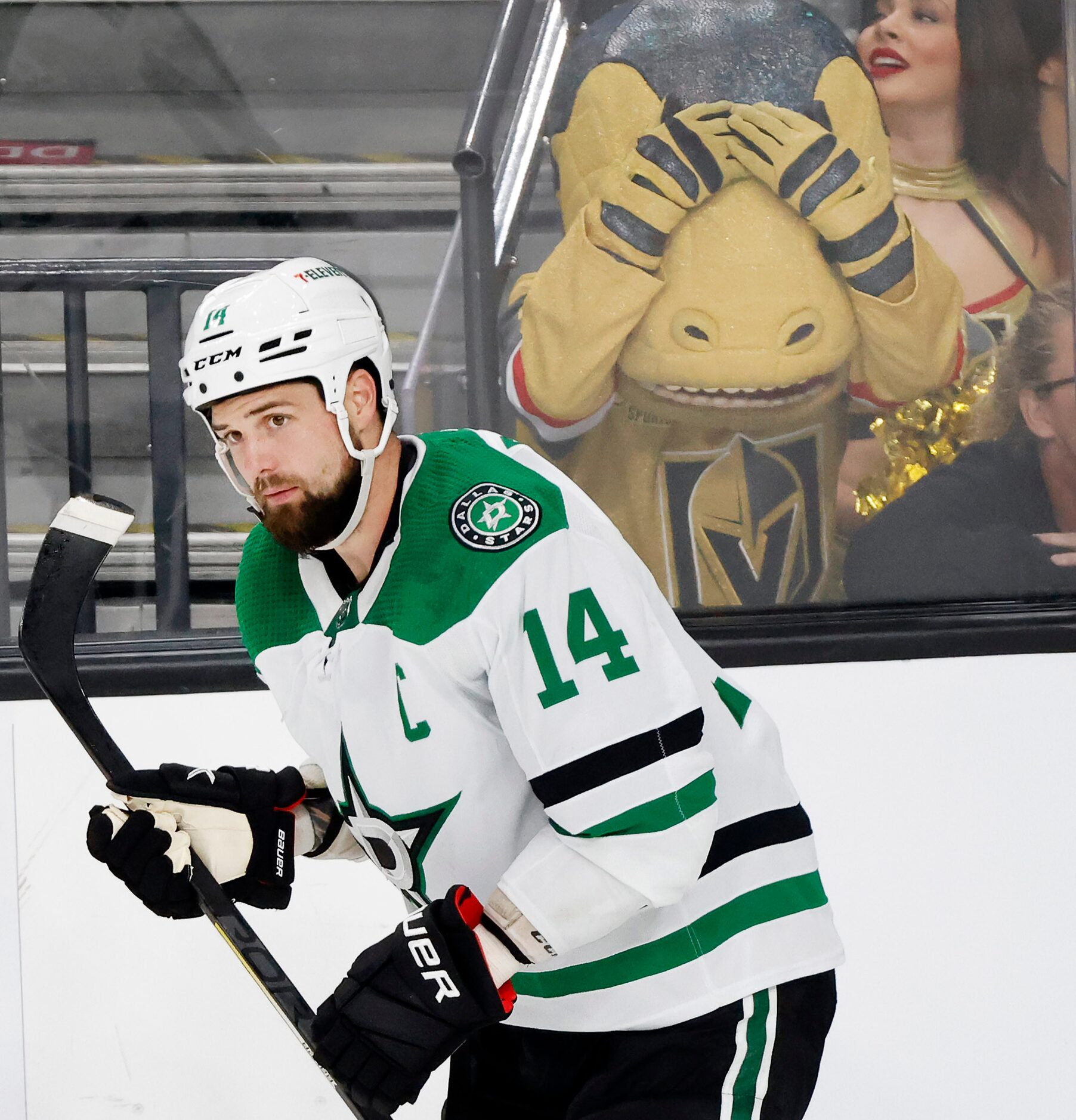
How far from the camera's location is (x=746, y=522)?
79.4 inches

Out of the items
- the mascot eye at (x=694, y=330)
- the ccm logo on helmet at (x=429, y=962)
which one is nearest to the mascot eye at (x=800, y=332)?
the mascot eye at (x=694, y=330)

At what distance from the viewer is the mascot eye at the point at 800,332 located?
200cm

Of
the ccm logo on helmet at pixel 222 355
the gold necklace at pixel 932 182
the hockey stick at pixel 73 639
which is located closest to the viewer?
the ccm logo on helmet at pixel 222 355

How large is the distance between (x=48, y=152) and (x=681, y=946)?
1.53 m

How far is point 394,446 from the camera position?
1.19 metres

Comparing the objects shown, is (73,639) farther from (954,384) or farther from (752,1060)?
(954,384)

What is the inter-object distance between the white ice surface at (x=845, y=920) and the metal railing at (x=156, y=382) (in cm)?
19

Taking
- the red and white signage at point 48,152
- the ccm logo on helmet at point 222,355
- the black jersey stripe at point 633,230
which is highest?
the ccm logo on helmet at point 222,355

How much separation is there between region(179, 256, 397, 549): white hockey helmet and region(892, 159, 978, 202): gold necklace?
3.78 ft

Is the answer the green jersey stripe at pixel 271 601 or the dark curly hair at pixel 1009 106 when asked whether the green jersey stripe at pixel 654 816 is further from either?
the dark curly hair at pixel 1009 106

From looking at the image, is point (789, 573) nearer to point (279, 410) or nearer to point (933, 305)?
point (933, 305)

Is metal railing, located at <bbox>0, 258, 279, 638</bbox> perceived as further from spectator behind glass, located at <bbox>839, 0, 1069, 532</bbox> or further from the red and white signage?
spectator behind glass, located at <bbox>839, 0, 1069, 532</bbox>

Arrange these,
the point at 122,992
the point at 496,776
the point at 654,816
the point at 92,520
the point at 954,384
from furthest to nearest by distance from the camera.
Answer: the point at 954,384 → the point at 122,992 → the point at 92,520 → the point at 496,776 → the point at 654,816

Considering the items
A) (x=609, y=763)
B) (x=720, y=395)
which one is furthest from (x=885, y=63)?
(x=609, y=763)
